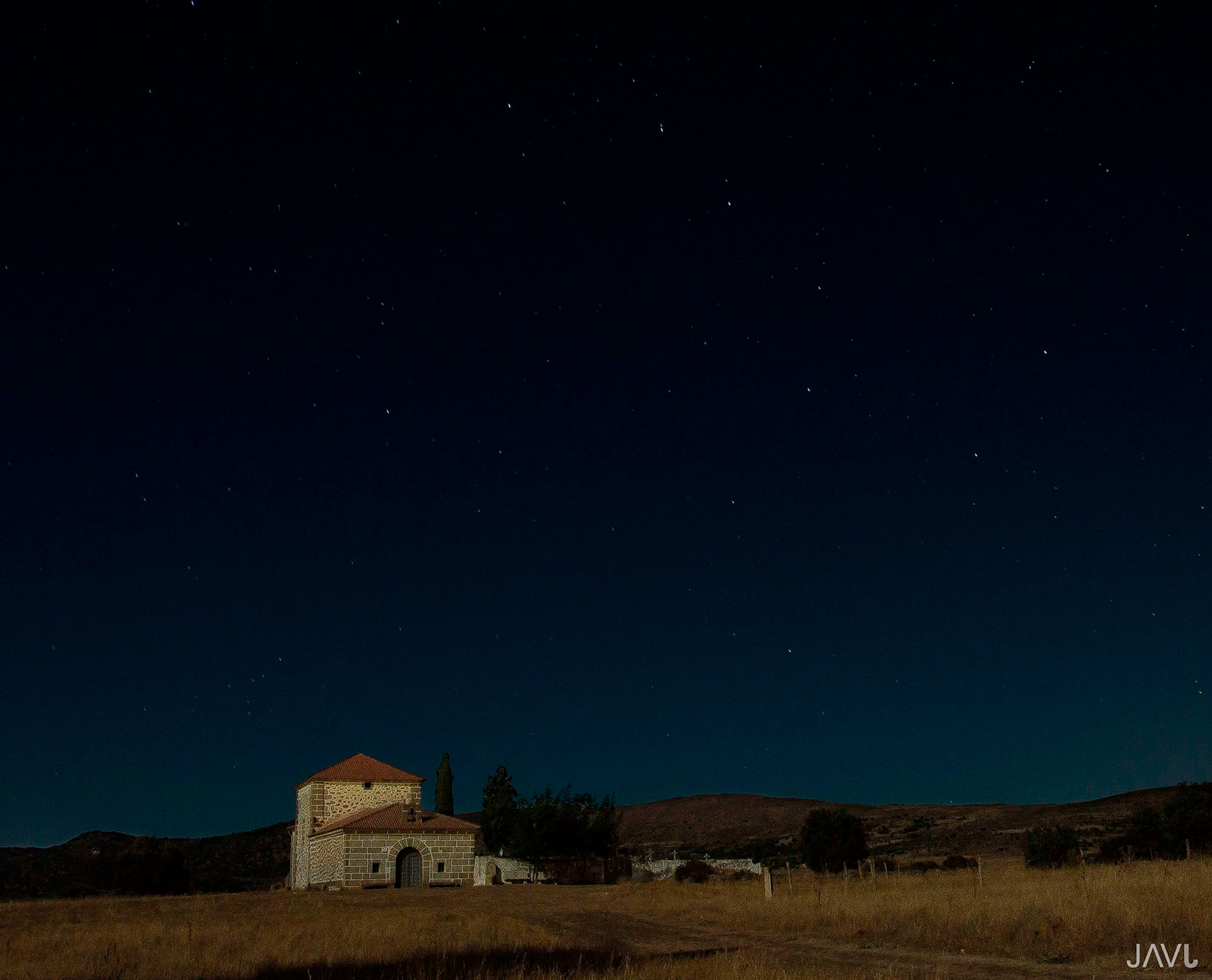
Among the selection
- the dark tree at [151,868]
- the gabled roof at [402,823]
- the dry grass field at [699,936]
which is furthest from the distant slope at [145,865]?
the dry grass field at [699,936]

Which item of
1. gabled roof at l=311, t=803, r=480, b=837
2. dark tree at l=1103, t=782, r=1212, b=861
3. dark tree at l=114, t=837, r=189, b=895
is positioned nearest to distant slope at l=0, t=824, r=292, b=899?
dark tree at l=114, t=837, r=189, b=895

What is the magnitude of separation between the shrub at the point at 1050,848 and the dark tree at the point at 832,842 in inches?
356

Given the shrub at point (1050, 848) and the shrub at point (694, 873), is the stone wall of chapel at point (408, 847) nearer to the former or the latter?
the shrub at point (694, 873)

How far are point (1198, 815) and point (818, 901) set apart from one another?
20866mm

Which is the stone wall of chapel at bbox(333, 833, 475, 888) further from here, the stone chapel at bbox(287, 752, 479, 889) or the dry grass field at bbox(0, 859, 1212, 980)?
the dry grass field at bbox(0, 859, 1212, 980)

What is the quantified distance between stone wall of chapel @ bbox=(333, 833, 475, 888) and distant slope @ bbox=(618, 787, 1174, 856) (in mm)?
20784

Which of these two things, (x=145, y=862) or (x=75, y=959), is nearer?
(x=75, y=959)

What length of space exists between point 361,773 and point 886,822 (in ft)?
200

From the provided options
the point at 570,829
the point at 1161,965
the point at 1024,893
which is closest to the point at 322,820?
the point at 570,829

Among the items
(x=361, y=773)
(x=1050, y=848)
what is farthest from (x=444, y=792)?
(x=1050, y=848)

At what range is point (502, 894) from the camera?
36688 millimetres

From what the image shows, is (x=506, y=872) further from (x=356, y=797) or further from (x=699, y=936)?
(x=699, y=936)

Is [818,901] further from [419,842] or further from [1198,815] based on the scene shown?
[419,842]

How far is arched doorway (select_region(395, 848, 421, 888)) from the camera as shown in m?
48.6
